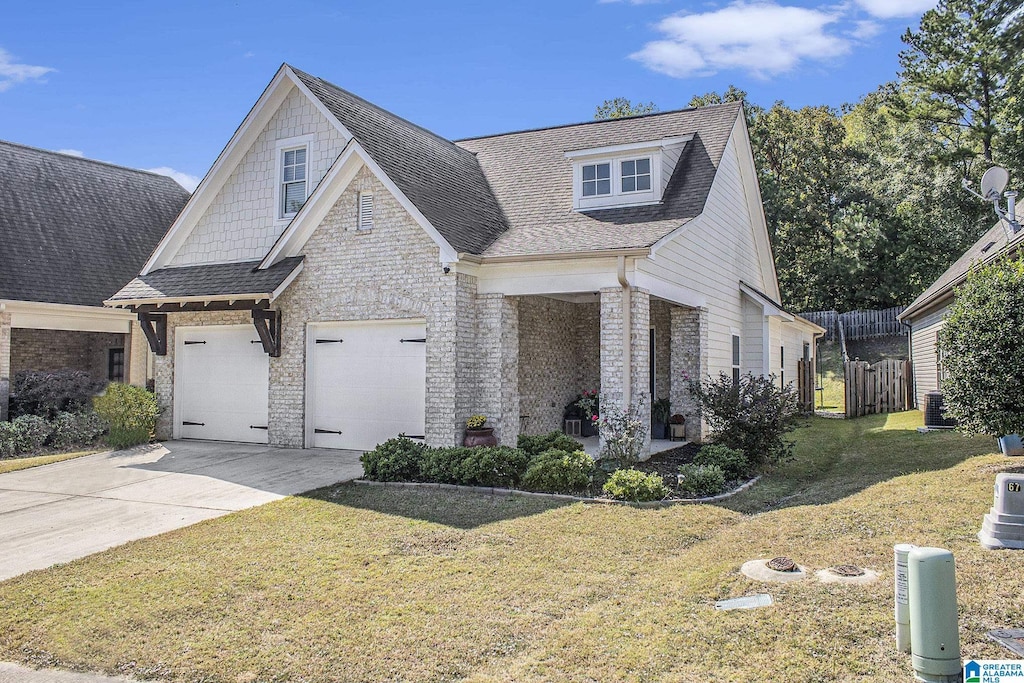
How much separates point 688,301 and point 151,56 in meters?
12.0

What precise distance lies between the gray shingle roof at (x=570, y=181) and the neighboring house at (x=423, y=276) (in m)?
0.06

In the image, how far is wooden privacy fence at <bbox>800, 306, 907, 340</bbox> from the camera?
33.3 metres

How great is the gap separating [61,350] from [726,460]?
17156mm

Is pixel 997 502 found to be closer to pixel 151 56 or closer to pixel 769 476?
pixel 769 476

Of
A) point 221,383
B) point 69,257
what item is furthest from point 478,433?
point 69,257

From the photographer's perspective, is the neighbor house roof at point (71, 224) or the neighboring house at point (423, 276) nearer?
the neighboring house at point (423, 276)

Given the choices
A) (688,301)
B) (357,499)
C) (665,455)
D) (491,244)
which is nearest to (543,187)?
(491,244)

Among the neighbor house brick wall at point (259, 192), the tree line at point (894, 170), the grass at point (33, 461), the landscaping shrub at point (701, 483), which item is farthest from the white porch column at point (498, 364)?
the tree line at point (894, 170)

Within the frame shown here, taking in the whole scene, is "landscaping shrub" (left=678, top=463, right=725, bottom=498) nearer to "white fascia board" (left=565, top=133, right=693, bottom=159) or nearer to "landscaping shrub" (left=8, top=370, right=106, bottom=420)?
"white fascia board" (left=565, top=133, right=693, bottom=159)

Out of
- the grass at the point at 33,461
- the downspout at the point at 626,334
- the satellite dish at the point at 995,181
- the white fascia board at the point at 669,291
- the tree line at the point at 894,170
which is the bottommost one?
the grass at the point at 33,461

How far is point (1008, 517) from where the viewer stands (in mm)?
6375

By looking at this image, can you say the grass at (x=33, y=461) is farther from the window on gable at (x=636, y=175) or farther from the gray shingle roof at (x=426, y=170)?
the window on gable at (x=636, y=175)

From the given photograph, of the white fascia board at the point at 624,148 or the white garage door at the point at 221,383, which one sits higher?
the white fascia board at the point at 624,148

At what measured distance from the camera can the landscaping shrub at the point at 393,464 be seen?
11.0 meters
